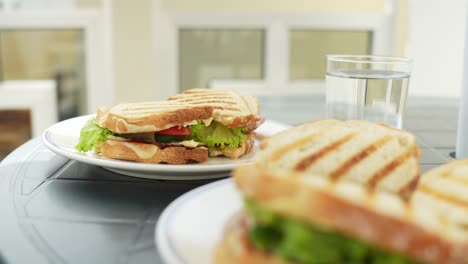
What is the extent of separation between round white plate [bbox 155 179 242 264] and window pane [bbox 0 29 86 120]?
346cm

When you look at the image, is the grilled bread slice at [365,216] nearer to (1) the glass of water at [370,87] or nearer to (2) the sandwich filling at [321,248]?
(2) the sandwich filling at [321,248]

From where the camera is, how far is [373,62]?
1.45 metres

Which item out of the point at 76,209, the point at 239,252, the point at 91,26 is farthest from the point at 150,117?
the point at 91,26

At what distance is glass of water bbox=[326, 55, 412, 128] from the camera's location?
1462mm

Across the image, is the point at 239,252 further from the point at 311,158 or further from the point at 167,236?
the point at 311,158

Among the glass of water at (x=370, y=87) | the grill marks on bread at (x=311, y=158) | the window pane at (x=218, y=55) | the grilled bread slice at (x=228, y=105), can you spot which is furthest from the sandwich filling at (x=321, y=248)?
the window pane at (x=218, y=55)

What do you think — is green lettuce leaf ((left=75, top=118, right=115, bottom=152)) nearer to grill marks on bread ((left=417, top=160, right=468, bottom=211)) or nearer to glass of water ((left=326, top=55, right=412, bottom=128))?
glass of water ((left=326, top=55, right=412, bottom=128))

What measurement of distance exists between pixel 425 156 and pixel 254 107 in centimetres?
46

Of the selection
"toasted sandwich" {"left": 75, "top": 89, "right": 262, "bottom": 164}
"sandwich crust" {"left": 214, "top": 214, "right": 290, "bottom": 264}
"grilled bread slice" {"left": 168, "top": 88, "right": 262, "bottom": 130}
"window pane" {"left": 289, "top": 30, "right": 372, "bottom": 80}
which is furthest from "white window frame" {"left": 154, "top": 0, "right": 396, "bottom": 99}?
"sandwich crust" {"left": 214, "top": 214, "right": 290, "bottom": 264}

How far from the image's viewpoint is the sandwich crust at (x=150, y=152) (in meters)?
1.24

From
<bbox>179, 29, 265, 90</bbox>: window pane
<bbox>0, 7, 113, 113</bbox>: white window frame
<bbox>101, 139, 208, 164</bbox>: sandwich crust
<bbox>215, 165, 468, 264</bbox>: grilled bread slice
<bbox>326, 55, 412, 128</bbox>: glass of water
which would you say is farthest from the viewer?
<bbox>179, 29, 265, 90</bbox>: window pane

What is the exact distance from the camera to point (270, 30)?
4.11 m

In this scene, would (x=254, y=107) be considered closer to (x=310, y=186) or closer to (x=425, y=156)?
(x=425, y=156)

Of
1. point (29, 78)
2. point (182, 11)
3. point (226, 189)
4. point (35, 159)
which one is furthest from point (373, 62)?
point (29, 78)
